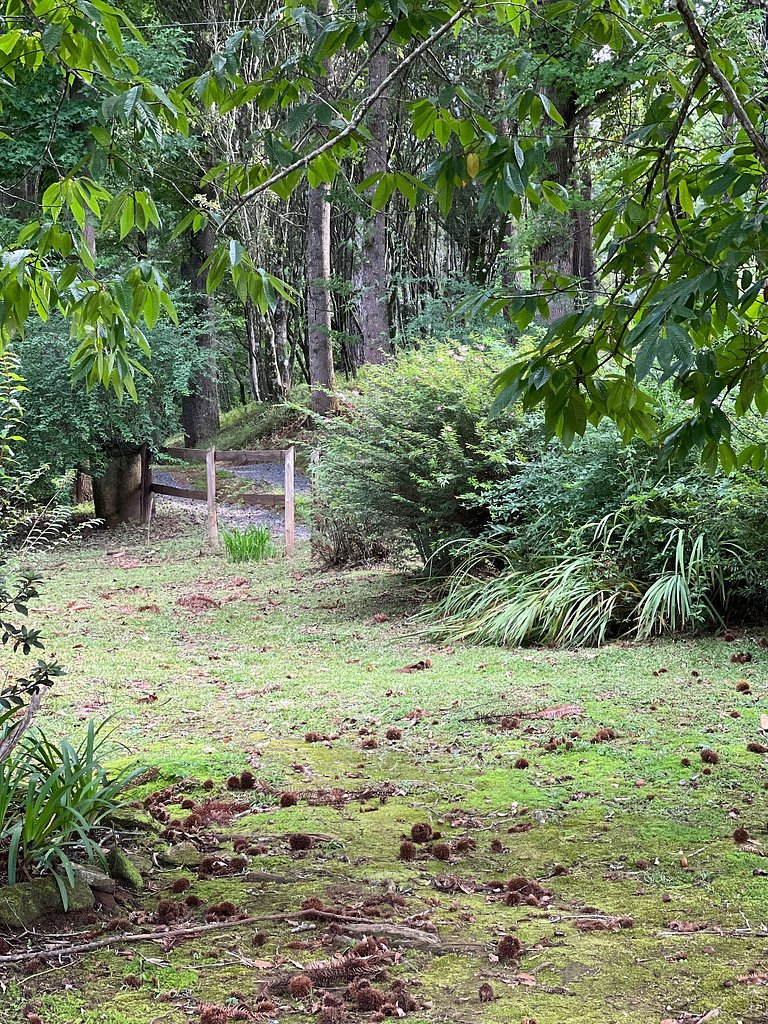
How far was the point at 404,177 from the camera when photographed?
→ 269cm

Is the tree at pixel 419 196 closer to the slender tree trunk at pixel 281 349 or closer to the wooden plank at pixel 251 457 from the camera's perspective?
the wooden plank at pixel 251 457

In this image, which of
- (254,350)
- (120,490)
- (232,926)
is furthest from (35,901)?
(254,350)

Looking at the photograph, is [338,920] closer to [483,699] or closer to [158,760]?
[158,760]

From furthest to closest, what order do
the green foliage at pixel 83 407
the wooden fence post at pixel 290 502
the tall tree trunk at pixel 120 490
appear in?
the tall tree trunk at pixel 120 490
the green foliage at pixel 83 407
the wooden fence post at pixel 290 502

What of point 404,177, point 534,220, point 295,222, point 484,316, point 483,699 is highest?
point 295,222

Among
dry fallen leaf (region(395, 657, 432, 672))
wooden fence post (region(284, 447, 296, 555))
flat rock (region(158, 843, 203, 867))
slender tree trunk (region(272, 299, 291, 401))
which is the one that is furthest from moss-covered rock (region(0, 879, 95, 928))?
slender tree trunk (region(272, 299, 291, 401))

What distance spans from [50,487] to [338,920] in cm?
1432

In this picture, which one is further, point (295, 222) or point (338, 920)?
point (295, 222)

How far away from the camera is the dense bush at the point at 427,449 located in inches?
330

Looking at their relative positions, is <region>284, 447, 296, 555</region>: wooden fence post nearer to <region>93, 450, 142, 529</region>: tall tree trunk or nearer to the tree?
<region>93, 450, 142, 529</region>: tall tree trunk

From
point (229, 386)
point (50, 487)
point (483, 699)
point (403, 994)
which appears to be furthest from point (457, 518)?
point (229, 386)

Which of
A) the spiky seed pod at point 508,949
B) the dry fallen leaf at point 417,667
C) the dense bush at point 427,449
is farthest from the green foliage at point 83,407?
the spiky seed pod at point 508,949

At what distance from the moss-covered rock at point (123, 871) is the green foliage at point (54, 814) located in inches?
2.0

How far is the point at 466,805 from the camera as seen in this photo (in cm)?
377
